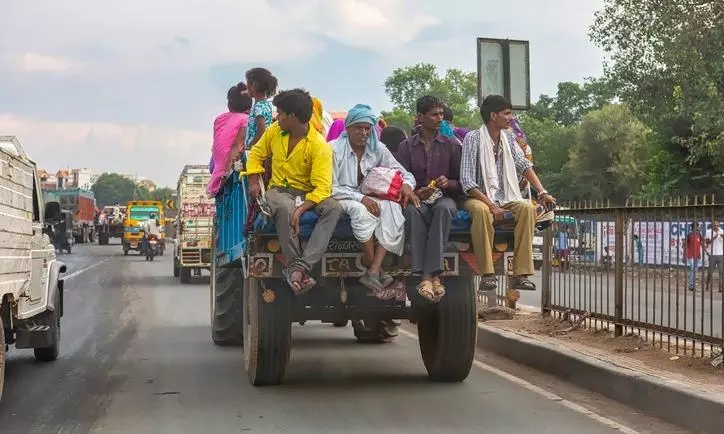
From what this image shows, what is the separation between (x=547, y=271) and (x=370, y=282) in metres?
5.75

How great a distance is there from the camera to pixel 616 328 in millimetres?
11359

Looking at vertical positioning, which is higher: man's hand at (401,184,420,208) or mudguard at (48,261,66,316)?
man's hand at (401,184,420,208)

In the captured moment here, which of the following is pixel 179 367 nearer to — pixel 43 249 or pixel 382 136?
pixel 43 249

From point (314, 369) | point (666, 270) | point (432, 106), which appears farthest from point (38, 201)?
point (666, 270)

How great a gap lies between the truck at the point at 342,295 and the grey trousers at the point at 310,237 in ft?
0.45

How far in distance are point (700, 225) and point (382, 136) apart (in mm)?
3029

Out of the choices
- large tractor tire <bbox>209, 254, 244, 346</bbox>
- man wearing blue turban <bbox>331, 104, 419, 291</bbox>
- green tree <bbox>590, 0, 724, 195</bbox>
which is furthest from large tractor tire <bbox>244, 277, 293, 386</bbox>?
green tree <bbox>590, 0, 724, 195</bbox>

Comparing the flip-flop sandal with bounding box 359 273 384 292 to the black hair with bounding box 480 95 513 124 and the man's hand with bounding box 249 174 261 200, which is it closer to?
the man's hand with bounding box 249 174 261 200

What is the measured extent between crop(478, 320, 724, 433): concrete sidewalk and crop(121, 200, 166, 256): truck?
38.4 metres

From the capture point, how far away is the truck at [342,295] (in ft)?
27.0

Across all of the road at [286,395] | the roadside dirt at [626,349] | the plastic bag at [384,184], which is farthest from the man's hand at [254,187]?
the roadside dirt at [626,349]

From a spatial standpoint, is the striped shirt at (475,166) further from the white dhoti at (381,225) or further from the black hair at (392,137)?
the black hair at (392,137)

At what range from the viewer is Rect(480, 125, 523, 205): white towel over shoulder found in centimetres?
844

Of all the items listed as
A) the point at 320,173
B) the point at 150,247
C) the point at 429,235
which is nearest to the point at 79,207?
the point at 150,247
